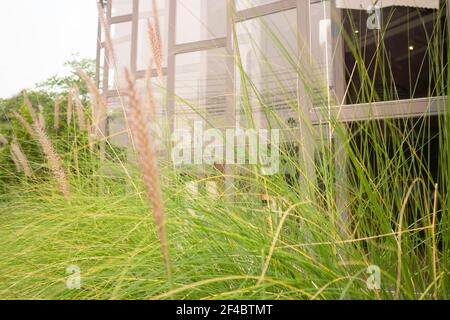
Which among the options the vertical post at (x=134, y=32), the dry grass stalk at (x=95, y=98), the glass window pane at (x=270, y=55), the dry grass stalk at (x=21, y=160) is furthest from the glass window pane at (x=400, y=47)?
the vertical post at (x=134, y=32)

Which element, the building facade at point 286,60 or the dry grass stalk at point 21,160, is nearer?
the building facade at point 286,60

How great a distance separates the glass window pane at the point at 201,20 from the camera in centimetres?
197

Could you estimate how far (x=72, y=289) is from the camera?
0.53m

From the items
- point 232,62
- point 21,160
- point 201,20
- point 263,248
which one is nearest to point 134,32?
point 201,20

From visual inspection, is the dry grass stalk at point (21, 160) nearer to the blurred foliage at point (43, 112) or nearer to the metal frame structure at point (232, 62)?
the blurred foliage at point (43, 112)

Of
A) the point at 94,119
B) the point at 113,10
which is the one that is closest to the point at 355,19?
the point at 94,119

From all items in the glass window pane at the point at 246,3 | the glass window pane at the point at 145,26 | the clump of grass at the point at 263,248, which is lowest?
the clump of grass at the point at 263,248

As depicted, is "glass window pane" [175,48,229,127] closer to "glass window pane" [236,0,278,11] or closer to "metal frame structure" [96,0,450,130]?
"metal frame structure" [96,0,450,130]

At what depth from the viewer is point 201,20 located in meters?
2.07

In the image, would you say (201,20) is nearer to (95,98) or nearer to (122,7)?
(122,7)

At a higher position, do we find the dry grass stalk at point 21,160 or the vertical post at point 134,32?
the vertical post at point 134,32
